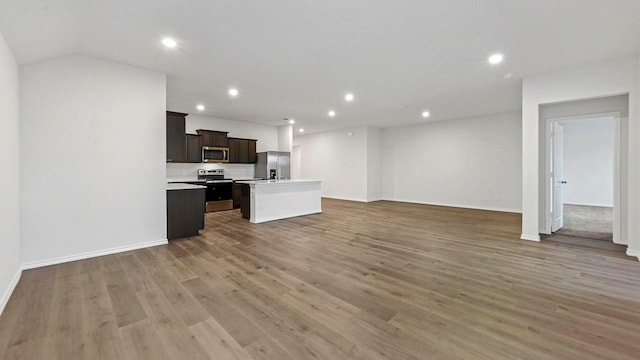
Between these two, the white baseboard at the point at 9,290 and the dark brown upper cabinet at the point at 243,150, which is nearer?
the white baseboard at the point at 9,290

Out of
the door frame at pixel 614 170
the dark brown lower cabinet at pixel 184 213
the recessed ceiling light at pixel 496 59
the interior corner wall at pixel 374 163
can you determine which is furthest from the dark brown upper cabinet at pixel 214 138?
the door frame at pixel 614 170

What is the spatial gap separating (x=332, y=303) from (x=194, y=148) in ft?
20.4

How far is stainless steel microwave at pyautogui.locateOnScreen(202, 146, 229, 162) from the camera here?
734 centimetres

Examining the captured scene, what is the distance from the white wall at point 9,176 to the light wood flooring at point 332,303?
0.21m

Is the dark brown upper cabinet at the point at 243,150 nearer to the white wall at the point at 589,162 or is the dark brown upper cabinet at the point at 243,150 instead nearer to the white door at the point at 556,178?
the white door at the point at 556,178

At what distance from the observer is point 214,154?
7520 millimetres

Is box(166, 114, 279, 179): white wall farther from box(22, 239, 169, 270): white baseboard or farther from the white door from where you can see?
the white door

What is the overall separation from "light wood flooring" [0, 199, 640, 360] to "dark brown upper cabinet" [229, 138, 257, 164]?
419 centimetres

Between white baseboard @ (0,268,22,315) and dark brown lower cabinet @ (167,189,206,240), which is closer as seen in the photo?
white baseboard @ (0,268,22,315)

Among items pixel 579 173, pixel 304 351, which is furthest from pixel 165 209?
pixel 579 173

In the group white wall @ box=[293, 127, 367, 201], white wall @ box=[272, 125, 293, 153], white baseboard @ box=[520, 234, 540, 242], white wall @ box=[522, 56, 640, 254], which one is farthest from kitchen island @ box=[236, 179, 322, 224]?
white wall @ box=[522, 56, 640, 254]

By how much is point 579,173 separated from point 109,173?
11492mm

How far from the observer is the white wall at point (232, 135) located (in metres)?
7.32

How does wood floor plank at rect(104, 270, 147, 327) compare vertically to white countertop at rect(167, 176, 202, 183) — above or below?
below
